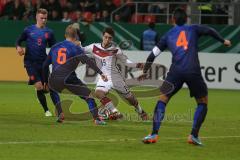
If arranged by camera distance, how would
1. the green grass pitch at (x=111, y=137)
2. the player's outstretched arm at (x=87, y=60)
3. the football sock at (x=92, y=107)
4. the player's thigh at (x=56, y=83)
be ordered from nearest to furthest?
1. the green grass pitch at (x=111, y=137)
2. the player's outstretched arm at (x=87, y=60)
3. the football sock at (x=92, y=107)
4. the player's thigh at (x=56, y=83)

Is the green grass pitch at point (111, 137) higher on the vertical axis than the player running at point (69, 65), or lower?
lower

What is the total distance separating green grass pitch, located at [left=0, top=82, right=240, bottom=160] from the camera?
1177 centimetres

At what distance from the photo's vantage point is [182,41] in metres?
13.1

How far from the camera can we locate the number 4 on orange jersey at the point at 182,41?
13.0m

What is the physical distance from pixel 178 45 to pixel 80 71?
15537 millimetres

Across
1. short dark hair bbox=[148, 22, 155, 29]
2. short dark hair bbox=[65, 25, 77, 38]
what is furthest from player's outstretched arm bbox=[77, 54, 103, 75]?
short dark hair bbox=[148, 22, 155, 29]

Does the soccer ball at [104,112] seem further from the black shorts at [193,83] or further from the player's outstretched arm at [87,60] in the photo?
the black shorts at [193,83]

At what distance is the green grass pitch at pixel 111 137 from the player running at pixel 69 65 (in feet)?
1.85

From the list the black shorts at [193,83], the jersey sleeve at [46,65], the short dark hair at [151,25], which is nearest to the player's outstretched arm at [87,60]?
the jersey sleeve at [46,65]

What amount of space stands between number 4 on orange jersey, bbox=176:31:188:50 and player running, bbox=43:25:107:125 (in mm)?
2931

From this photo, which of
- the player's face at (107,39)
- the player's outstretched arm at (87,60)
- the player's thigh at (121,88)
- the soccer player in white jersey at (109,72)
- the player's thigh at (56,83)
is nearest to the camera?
the player's outstretched arm at (87,60)

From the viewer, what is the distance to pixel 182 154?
11.9m

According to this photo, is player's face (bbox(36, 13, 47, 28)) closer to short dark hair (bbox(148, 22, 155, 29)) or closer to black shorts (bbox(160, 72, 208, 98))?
black shorts (bbox(160, 72, 208, 98))

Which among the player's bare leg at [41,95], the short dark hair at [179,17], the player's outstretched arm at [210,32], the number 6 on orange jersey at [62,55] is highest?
the short dark hair at [179,17]
